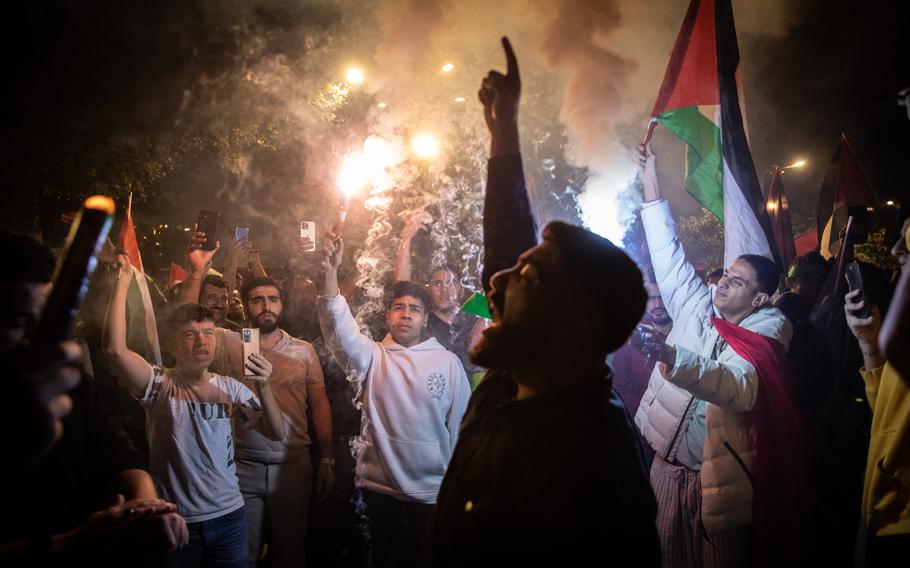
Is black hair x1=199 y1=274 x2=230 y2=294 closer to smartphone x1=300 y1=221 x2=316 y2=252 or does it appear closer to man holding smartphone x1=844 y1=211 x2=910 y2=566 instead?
smartphone x1=300 y1=221 x2=316 y2=252

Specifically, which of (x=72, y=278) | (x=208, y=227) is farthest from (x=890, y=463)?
(x=208, y=227)

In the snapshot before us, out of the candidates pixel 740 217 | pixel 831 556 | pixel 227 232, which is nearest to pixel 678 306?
pixel 740 217

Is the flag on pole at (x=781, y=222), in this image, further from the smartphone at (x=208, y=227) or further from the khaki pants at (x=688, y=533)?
the smartphone at (x=208, y=227)

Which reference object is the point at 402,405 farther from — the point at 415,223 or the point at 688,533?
the point at 415,223

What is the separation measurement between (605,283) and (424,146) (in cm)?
531

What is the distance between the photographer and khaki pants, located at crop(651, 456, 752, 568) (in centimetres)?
366

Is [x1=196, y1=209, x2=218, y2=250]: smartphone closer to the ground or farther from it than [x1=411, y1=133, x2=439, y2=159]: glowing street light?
closer to the ground

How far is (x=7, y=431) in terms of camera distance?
129cm

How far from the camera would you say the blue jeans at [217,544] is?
11.0ft

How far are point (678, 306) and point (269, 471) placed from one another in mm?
3872

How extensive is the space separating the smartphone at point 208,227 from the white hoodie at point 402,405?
163 cm

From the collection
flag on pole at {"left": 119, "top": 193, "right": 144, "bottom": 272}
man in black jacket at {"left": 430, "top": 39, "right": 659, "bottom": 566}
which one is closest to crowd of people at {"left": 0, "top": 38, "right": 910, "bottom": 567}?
man in black jacket at {"left": 430, "top": 39, "right": 659, "bottom": 566}

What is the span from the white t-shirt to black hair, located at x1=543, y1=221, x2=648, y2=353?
3031 mm

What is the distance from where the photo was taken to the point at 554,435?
1.68 metres
